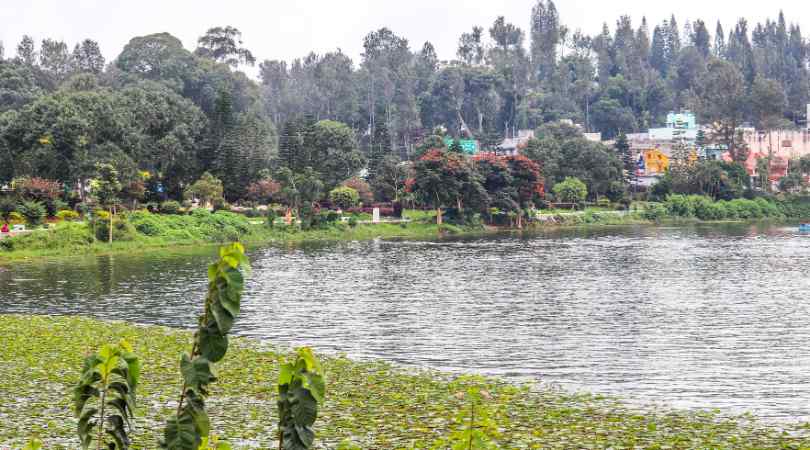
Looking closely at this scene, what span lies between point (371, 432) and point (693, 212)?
97.3 metres

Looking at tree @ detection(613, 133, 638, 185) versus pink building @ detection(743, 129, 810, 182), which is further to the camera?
pink building @ detection(743, 129, 810, 182)

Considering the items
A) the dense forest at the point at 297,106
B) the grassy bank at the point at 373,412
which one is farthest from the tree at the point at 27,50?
the grassy bank at the point at 373,412

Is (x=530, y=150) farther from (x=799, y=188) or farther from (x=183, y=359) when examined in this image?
(x=183, y=359)

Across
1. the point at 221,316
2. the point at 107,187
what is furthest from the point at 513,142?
the point at 221,316

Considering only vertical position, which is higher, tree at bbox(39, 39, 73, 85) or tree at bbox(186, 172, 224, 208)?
tree at bbox(39, 39, 73, 85)

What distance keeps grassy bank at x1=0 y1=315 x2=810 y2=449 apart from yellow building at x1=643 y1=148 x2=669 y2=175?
120m

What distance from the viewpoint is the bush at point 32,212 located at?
214 feet

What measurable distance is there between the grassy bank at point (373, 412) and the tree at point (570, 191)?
83308mm

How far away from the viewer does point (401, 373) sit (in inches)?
933

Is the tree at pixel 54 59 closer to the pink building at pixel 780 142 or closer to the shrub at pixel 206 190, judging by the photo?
the shrub at pixel 206 190

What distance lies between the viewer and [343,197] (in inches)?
3533

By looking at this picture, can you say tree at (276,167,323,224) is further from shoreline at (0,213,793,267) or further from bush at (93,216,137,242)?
bush at (93,216,137,242)

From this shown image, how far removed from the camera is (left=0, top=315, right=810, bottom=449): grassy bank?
1744 cm

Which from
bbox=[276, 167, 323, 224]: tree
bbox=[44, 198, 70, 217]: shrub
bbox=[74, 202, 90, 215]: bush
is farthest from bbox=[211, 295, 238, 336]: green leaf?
bbox=[276, 167, 323, 224]: tree
